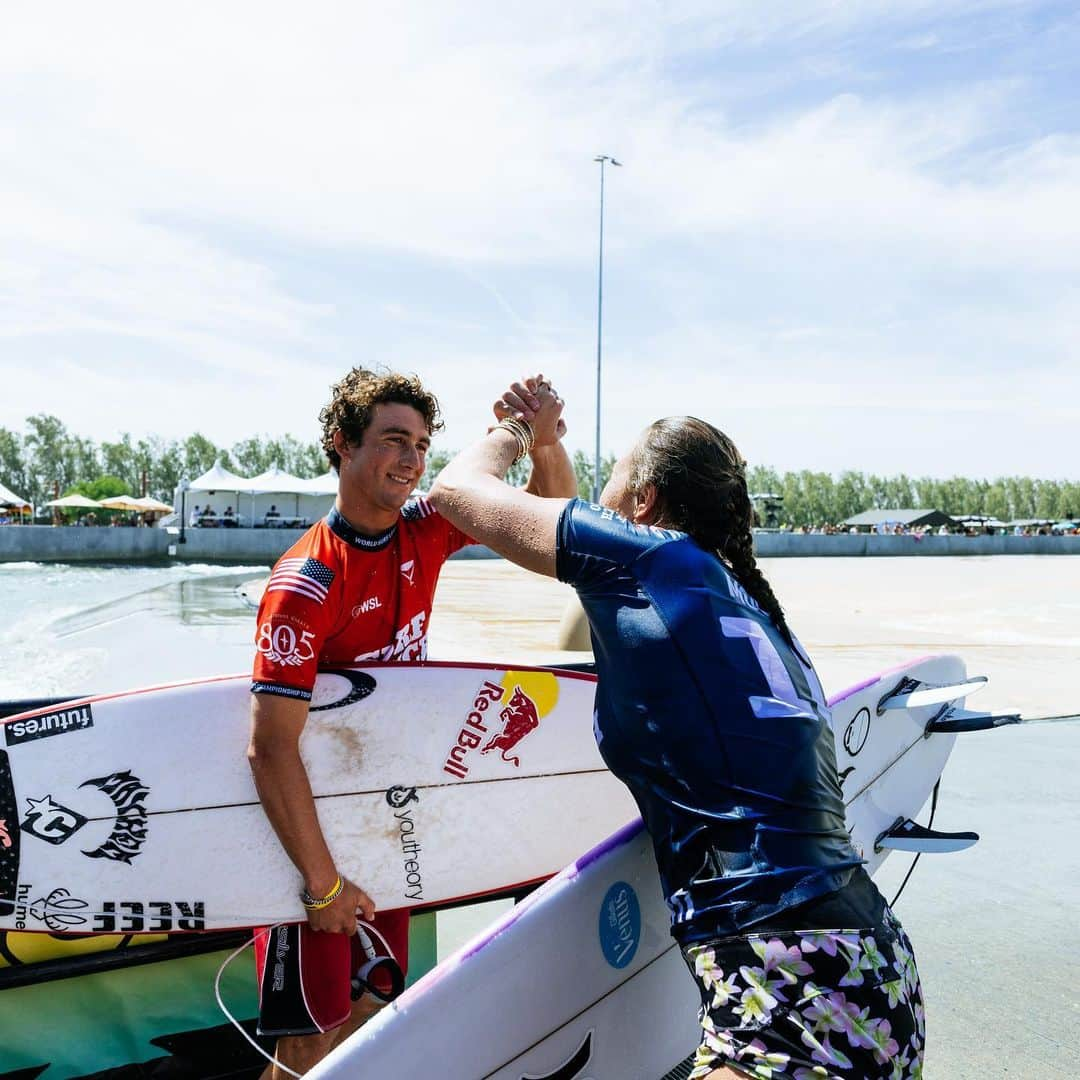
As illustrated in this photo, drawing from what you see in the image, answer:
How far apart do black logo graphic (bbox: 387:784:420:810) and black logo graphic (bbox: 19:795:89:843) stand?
800 millimetres

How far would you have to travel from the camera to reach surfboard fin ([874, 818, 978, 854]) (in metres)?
2.55

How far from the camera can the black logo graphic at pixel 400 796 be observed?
2.62 m

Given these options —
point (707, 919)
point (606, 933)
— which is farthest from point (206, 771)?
point (707, 919)

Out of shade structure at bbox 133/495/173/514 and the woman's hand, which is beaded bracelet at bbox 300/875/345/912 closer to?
the woman's hand

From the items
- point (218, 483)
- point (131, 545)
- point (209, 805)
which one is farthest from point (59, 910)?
point (218, 483)

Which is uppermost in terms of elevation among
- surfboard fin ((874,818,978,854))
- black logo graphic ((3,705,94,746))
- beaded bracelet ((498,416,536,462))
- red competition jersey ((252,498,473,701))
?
beaded bracelet ((498,416,536,462))

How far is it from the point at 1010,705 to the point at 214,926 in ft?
22.5

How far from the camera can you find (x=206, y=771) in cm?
250

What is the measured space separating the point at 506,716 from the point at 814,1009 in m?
1.65

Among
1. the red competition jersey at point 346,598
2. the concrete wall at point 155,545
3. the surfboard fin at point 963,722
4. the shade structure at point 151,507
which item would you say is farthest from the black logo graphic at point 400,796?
the shade structure at point 151,507

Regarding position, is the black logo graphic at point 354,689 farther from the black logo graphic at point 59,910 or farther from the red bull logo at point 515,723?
the black logo graphic at point 59,910

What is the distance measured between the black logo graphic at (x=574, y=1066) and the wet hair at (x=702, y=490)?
1033 millimetres

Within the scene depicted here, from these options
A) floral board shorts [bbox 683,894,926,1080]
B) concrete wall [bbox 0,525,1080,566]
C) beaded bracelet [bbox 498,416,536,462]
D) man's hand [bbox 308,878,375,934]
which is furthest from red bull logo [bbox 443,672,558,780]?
concrete wall [bbox 0,525,1080,566]

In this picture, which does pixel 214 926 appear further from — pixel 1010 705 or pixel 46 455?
pixel 46 455
